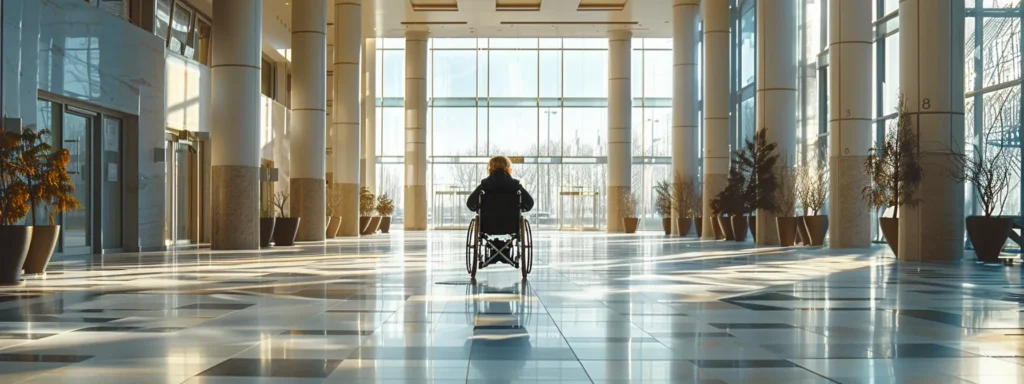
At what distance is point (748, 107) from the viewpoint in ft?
102

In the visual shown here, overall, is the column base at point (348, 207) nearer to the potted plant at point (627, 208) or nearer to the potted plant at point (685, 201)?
the potted plant at point (685, 201)

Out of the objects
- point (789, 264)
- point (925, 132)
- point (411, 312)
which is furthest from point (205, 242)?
point (411, 312)

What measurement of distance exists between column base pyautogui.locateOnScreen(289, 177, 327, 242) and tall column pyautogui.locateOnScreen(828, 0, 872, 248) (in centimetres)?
1175

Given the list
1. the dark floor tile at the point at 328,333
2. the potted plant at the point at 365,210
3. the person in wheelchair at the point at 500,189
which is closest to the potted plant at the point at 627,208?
the potted plant at the point at 365,210

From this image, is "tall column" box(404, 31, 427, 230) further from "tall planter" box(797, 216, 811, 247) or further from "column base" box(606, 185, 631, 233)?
"tall planter" box(797, 216, 811, 247)

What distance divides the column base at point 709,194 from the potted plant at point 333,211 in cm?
990

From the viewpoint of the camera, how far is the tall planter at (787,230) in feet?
67.1

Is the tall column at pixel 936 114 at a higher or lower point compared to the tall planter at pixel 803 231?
higher

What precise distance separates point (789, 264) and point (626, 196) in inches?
917

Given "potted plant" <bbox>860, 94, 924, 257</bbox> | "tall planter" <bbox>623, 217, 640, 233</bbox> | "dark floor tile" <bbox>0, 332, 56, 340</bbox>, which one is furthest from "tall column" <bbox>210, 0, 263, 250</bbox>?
"tall planter" <bbox>623, 217, 640, 233</bbox>

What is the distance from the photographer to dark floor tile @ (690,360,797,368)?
433 centimetres

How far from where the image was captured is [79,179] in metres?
15.4

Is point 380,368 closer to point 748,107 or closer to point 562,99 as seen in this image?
point 748,107

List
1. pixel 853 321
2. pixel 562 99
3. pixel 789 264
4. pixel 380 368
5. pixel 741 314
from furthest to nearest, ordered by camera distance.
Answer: pixel 562 99 → pixel 789 264 → pixel 741 314 → pixel 853 321 → pixel 380 368
